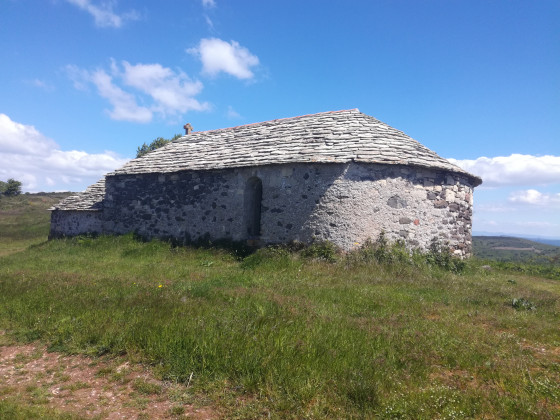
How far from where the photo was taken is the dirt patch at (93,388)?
3035mm

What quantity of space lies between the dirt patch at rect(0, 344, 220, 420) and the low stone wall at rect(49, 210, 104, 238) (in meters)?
11.6

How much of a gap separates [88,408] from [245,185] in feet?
28.6

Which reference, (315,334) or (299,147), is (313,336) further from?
(299,147)

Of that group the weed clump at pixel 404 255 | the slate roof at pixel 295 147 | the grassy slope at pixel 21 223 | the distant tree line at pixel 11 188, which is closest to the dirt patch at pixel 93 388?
the weed clump at pixel 404 255

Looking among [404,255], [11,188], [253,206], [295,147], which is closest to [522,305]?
[404,255]

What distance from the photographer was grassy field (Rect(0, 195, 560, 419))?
3.12 meters

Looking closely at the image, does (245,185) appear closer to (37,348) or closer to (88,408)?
(37,348)

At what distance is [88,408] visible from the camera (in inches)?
122

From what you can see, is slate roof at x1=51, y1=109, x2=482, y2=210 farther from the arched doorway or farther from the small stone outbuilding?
the arched doorway

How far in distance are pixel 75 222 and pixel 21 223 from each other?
13.6 meters

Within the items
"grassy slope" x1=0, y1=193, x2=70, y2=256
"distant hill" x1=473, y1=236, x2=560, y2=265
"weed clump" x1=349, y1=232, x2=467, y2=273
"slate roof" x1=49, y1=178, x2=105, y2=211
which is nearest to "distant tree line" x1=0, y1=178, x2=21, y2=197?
"grassy slope" x1=0, y1=193, x2=70, y2=256

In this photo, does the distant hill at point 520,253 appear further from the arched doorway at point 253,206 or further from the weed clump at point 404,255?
the arched doorway at point 253,206

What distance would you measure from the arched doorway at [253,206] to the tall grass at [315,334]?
3399mm

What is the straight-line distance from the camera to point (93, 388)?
346 cm
